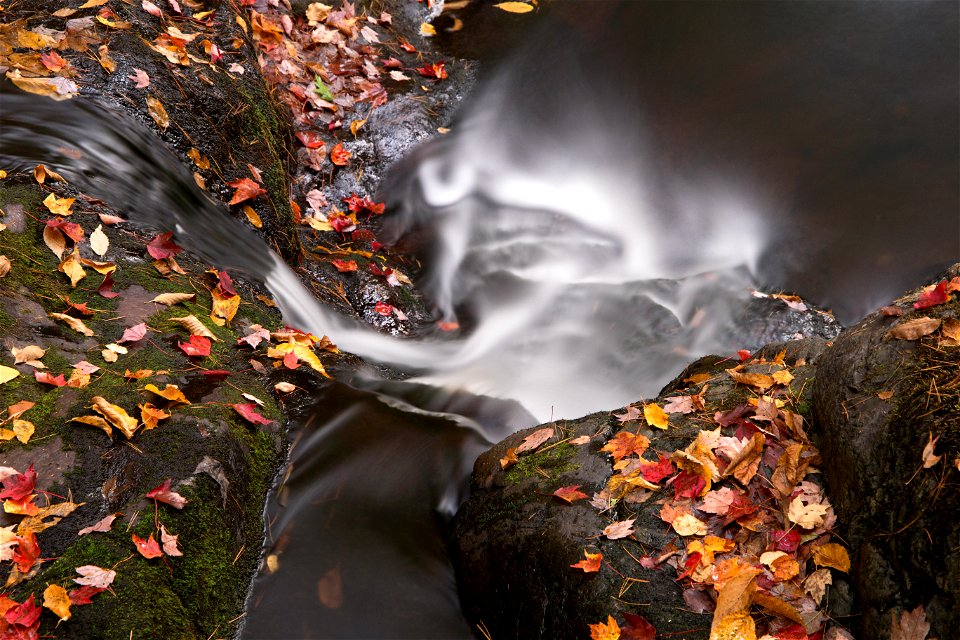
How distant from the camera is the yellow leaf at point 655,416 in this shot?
10.4 ft

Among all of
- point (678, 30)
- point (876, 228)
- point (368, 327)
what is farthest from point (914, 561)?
point (678, 30)

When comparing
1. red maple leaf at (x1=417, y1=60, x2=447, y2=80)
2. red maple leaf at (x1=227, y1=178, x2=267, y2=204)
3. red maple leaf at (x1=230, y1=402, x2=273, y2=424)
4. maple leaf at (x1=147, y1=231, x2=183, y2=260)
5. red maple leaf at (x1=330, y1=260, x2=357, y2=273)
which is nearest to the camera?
red maple leaf at (x1=230, y1=402, x2=273, y2=424)

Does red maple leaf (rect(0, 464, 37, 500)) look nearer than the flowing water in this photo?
Yes

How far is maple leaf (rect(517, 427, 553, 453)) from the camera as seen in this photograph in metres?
3.40

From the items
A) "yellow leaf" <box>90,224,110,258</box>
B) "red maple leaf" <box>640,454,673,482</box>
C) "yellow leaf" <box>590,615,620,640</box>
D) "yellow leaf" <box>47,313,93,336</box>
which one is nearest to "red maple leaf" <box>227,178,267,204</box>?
"yellow leaf" <box>90,224,110,258</box>

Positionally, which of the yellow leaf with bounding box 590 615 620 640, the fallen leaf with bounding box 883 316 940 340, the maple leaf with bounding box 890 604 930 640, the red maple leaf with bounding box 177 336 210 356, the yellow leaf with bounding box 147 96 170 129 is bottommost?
the red maple leaf with bounding box 177 336 210 356

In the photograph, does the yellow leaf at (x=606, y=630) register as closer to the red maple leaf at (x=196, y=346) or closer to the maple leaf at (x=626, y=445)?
the maple leaf at (x=626, y=445)

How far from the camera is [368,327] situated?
513 cm

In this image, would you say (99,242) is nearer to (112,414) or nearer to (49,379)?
(49,379)

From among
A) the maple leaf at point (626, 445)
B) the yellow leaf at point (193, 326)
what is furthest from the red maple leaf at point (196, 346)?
the maple leaf at point (626, 445)

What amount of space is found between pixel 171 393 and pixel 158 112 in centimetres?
235

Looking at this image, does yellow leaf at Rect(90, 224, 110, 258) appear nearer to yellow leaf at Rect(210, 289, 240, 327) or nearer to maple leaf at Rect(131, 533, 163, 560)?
yellow leaf at Rect(210, 289, 240, 327)

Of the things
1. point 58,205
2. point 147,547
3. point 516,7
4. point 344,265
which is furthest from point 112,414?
point 516,7

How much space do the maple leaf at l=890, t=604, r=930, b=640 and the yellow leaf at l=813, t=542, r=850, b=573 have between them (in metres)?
0.25
